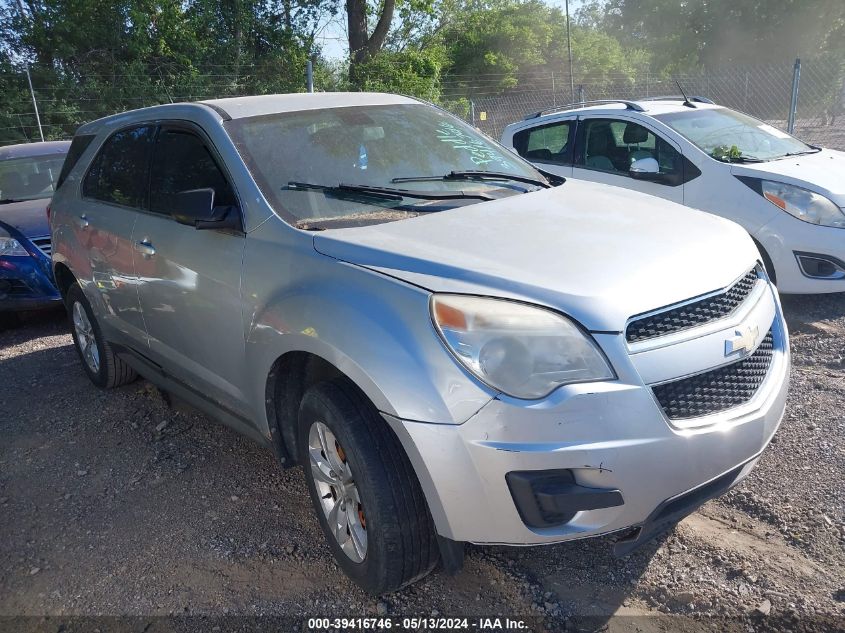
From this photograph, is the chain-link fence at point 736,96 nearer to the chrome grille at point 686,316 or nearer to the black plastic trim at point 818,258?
the black plastic trim at point 818,258

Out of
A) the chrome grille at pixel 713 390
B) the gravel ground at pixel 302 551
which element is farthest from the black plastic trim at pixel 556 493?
the gravel ground at pixel 302 551

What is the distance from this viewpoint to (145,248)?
12.5 ft

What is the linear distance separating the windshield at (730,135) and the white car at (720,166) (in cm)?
1

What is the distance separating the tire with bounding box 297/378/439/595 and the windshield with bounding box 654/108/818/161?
4.65 meters

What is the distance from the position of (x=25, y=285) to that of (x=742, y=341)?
6154 mm

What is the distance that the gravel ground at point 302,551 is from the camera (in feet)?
8.67

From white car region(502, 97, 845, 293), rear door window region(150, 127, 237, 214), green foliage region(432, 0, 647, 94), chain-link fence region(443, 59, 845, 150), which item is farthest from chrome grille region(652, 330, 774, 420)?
green foliage region(432, 0, 647, 94)

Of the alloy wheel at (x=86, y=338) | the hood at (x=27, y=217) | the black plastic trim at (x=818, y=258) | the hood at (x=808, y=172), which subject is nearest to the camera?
the alloy wheel at (x=86, y=338)

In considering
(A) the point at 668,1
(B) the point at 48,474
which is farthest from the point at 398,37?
(A) the point at 668,1

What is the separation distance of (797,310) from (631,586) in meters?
3.69

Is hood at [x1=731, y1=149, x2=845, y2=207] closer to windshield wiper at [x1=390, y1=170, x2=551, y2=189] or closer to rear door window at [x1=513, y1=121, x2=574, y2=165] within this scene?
rear door window at [x1=513, y1=121, x2=574, y2=165]

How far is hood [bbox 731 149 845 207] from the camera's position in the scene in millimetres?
5469

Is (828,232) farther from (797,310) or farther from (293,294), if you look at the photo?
(293,294)

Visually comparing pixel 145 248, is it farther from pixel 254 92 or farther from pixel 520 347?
pixel 254 92
